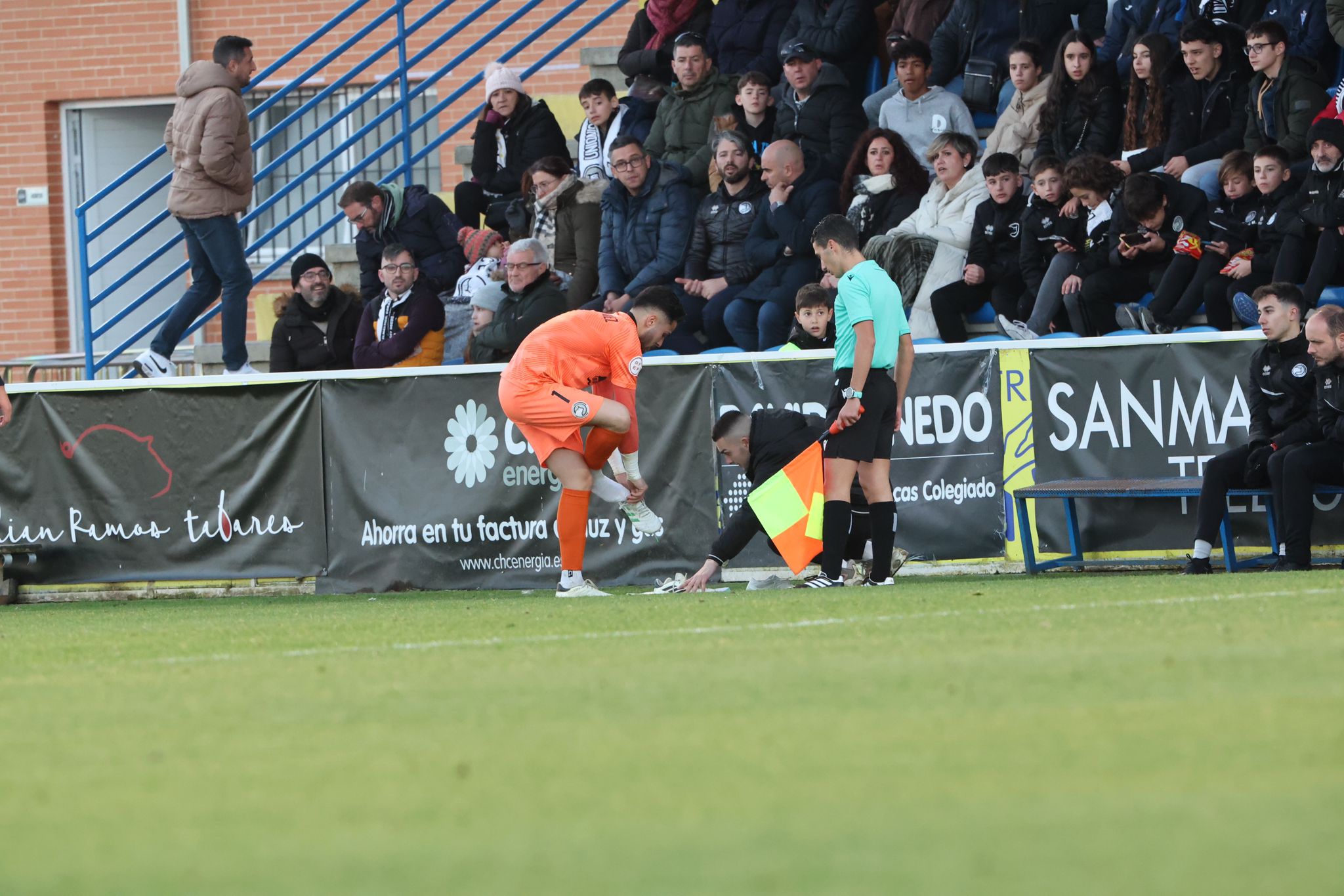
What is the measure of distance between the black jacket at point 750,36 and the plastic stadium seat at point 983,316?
323 centimetres

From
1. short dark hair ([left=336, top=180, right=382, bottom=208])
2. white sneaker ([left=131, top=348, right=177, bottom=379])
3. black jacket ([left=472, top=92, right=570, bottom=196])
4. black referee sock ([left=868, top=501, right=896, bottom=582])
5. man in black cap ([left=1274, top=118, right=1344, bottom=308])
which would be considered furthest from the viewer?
black jacket ([left=472, top=92, right=570, bottom=196])

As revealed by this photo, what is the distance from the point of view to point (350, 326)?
14.2 meters

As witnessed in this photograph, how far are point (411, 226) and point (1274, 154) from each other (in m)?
6.77

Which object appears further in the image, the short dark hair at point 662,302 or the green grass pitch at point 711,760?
the short dark hair at point 662,302

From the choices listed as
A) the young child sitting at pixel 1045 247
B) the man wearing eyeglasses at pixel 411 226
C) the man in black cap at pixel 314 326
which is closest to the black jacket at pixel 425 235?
the man wearing eyeglasses at pixel 411 226

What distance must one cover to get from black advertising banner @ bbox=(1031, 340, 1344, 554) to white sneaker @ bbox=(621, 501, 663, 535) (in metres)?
2.48

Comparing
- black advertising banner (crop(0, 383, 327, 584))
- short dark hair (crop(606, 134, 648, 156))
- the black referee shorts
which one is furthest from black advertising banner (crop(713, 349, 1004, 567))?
black advertising banner (crop(0, 383, 327, 584))

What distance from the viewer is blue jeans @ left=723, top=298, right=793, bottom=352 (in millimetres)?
12469

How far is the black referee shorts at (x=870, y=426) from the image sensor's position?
9.27 m

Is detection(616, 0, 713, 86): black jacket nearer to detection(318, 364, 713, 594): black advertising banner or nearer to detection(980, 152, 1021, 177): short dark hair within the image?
detection(980, 152, 1021, 177): short dark hair

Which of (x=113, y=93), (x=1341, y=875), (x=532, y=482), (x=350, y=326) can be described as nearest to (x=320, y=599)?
(x=532, y=482)

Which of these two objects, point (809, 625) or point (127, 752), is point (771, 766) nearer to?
point (127, 752)

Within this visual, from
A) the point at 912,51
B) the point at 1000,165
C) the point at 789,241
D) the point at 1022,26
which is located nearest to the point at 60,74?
the point at 912,51

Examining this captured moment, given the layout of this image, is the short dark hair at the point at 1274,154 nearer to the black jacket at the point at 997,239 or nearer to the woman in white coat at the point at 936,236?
the black jacket at the point at 997,239
